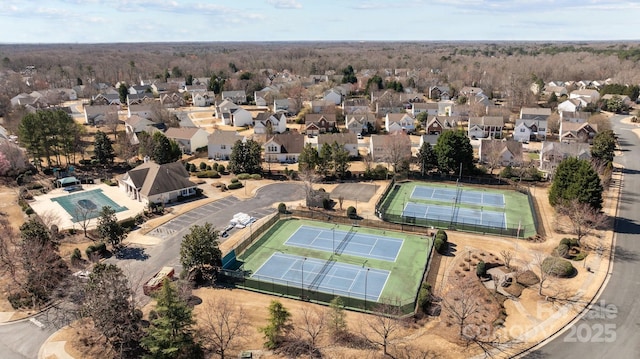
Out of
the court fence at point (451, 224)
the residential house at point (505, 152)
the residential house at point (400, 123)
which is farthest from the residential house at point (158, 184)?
the residential house at point (400, 123)

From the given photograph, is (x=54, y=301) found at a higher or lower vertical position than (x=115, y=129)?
lower

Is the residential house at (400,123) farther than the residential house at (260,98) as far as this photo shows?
No

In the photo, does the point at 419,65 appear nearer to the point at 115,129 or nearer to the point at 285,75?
the point at 285,75

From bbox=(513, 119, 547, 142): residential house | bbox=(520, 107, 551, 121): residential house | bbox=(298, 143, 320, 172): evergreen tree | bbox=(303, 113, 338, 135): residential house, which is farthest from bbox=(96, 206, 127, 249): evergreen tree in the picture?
bbox=(520, 107, 551, 121): residential house

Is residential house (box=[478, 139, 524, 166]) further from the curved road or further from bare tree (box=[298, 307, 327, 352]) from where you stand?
bare tree (box=[298, 307, 327, 352])

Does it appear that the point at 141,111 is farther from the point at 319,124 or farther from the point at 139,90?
the point at 319,124

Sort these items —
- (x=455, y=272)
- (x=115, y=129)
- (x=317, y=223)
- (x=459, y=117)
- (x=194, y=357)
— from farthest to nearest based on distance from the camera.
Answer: (x=459, y=117) → (x=115, y=129) → (x=317, y=223) → (x=455, y=272) → (x=194, y=357)

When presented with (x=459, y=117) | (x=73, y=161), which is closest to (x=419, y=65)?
(x=459, y=117)

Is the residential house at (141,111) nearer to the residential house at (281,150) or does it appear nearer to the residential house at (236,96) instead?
the residential house at (236,96)
